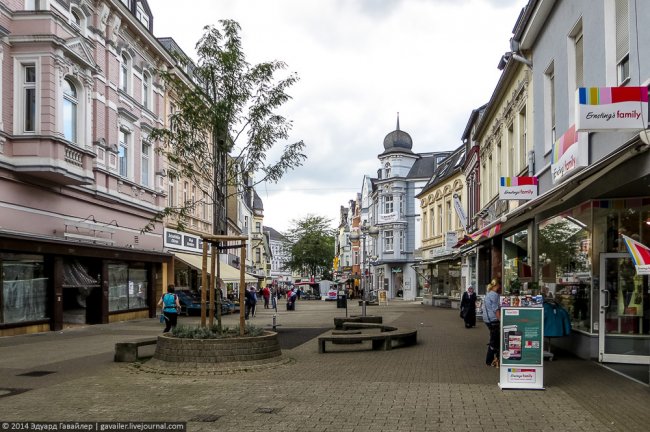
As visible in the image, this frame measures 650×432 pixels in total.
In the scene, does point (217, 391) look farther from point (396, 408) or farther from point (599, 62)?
point (599, 62)

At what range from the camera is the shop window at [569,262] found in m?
12.5

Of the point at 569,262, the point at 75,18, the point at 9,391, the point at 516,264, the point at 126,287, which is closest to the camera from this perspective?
the point at 9,391

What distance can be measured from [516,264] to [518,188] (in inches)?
170

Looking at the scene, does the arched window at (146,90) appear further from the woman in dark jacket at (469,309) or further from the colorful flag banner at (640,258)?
the colorful flag banner at (640,258)

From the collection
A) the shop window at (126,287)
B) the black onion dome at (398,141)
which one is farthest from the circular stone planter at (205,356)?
the black onion dome at (398,141)

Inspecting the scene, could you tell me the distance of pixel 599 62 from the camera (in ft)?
36.5

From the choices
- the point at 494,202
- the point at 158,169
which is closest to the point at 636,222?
the point at 494,202

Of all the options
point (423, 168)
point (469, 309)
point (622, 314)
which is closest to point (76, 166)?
point (469, 309)

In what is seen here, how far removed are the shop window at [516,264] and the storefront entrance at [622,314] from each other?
3583 millimetres

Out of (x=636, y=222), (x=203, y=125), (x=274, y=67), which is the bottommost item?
(x=636, y=222)

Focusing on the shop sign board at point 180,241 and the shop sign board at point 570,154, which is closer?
the shop sign board at point 570,154

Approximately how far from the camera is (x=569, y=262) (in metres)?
13.7

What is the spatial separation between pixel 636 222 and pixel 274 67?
7625mm

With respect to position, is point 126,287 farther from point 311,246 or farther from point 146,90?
point 311,246
